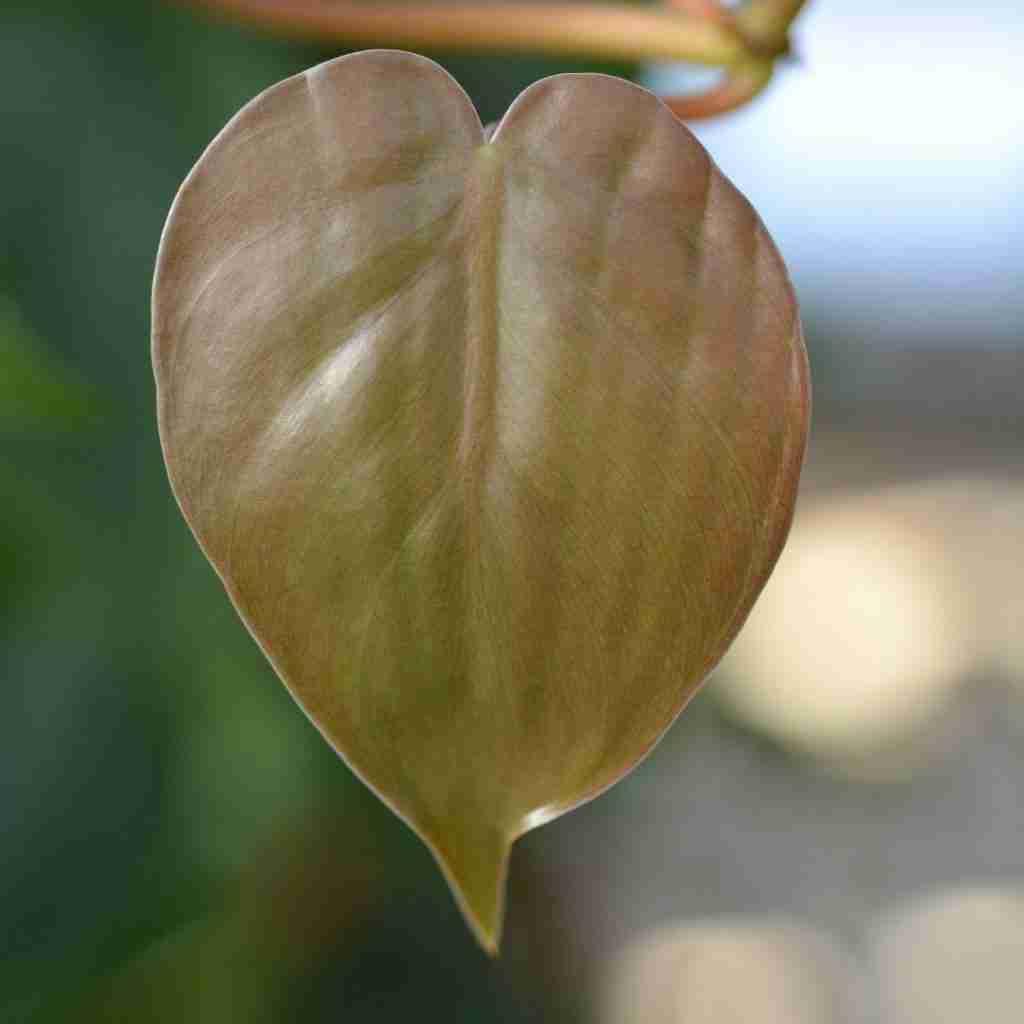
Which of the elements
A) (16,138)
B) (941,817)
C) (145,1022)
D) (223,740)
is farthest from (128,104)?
(941,817)

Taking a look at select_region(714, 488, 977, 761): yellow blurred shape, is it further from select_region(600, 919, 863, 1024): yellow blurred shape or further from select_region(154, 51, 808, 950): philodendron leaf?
select_region(154, 51, 808, 950): philodendron leaf

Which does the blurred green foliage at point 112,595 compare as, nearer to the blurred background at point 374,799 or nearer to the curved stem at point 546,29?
the blurred background at point 374,799

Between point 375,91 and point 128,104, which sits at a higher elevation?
point 375,91

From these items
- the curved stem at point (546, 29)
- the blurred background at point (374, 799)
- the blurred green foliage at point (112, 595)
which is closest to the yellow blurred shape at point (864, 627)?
the blurred background at point (374, 799)

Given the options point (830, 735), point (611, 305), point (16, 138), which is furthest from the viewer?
point (830, 735)

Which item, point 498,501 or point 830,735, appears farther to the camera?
point 830,735

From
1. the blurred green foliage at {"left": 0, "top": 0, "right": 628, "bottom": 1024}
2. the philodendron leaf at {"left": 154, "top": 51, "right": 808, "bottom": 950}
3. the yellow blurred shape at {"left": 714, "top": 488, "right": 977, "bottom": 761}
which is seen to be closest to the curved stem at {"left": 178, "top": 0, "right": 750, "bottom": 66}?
the philodendron leaf at {"left": 154, "top": 51, "right": 808, "bottom": 950}

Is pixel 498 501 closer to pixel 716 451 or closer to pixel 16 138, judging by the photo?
pixel 716 451
